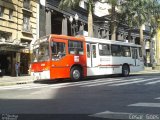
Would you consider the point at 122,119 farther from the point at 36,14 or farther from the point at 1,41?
the point at 36,14

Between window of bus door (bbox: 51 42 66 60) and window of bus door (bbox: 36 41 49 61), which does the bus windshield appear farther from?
window of bus door (bbox: 51 42 66 60)

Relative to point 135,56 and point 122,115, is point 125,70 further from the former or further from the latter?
point 122,115

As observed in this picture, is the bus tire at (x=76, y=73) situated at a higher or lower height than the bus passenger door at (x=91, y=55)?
lower

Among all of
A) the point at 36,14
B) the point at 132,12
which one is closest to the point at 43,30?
the point at 36,14

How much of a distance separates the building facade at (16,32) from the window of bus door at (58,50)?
27.8 ft

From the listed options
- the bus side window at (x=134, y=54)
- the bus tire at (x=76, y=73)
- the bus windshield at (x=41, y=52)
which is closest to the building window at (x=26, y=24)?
the bus side window at (x=134, y=54)

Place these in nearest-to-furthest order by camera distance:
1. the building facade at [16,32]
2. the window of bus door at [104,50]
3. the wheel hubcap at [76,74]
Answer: the wheel hubcap at [76,74], the window of bus door at [104,50], the building facade at [16,32]

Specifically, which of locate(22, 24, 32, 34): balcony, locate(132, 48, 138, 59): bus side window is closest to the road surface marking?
locate(132, 48, 138, 59): bus side window

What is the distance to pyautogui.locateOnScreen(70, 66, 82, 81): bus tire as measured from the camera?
78.4 feet

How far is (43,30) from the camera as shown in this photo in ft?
125

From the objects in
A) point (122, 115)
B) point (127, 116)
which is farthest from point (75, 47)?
point (127, 116)

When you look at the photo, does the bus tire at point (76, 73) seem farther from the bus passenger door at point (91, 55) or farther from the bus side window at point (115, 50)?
the bus side window at point (115, 50)

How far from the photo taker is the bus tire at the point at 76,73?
23.9 meters

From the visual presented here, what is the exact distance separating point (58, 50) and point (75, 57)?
1.59 metres
